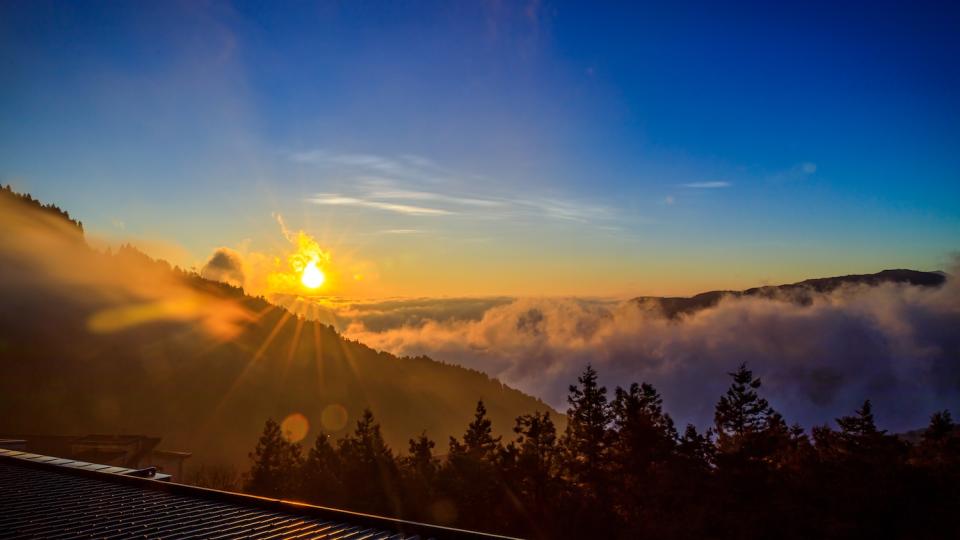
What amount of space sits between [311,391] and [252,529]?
172 metres

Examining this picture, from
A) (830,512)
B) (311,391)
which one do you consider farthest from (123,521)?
(311,391)

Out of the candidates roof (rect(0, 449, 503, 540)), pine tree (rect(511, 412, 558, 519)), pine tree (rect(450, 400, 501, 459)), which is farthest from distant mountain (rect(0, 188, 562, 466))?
roof (rect(0, 449, 503, 540))

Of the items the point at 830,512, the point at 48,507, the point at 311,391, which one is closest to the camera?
the point at 48,507

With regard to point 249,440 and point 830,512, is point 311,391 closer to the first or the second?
point 249,440

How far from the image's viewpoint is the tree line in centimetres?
2978

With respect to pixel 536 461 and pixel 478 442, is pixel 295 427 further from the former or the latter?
pixel 536 461

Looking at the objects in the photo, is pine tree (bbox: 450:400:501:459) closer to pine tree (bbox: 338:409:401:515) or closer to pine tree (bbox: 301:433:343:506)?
pine tree (bbox: 338:409:401:515)

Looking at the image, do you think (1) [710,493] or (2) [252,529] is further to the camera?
(1) [710,493]

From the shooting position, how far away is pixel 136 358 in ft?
452

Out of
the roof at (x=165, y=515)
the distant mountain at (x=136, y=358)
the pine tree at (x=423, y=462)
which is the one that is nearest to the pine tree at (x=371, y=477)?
the pine tree at (x=423, y=462)

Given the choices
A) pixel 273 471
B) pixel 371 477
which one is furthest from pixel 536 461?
pixel 273 471

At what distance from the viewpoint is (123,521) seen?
1384 cm

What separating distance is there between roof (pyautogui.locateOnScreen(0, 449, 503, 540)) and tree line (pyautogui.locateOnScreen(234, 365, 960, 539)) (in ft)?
76.7

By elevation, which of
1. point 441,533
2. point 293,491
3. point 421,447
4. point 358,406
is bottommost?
point 358,406
